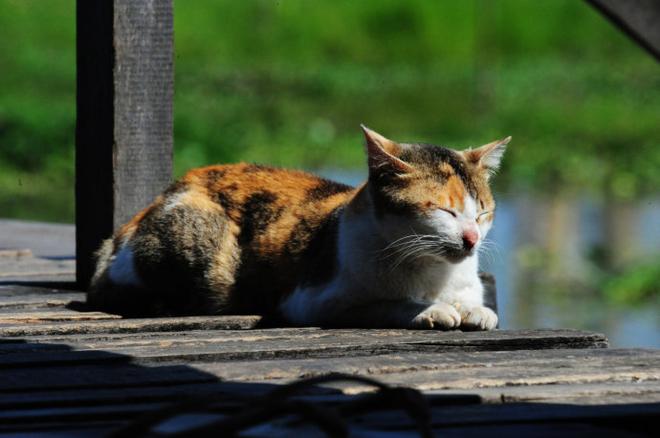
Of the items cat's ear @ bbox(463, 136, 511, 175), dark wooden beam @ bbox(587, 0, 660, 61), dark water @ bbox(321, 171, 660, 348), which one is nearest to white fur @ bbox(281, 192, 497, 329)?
cat's ear @ bbox(463, 136, 511, 175)

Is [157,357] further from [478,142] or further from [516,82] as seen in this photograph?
[516,82]

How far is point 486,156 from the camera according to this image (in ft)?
14.2

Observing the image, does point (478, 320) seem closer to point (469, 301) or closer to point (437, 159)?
point (469, 301)

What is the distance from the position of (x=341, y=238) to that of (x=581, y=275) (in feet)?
24.3

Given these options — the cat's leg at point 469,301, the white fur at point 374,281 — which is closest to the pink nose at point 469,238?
the white fur at point 374,281

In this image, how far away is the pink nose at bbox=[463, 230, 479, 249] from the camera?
4000 millimetres

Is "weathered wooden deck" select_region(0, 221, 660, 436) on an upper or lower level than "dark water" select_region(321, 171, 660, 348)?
lower

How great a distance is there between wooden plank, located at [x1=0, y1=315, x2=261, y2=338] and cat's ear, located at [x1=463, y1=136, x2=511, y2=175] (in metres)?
0.82

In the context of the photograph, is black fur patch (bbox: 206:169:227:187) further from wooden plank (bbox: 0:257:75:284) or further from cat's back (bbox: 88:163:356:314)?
wooden plank (bbox: 0:257:75:284)

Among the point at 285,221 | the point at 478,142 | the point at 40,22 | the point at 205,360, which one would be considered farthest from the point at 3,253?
the point at 40,22

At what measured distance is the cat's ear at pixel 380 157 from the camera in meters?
4.12

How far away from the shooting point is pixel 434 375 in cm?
327

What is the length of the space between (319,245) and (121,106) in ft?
2.89

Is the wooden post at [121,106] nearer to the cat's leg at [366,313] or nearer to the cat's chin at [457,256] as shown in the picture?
the cat's leg at [366,313]
